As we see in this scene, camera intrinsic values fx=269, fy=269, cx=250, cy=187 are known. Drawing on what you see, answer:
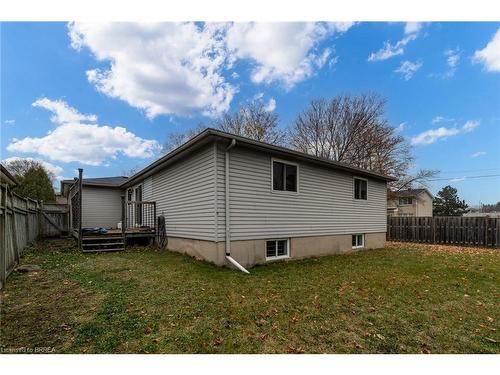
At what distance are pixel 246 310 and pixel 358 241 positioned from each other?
30.0 feet

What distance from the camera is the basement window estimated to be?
27.3ft

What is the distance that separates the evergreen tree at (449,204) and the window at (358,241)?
39529mm

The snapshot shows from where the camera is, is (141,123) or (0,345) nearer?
(0,345)

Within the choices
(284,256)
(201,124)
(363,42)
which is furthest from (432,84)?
(201,124)

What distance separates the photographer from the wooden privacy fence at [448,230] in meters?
13.1

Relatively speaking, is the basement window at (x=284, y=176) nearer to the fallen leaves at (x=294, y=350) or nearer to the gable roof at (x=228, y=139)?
the gable roof at (x=228, y=139)

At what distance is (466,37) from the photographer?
827 centimetres

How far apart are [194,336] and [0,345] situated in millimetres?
2018

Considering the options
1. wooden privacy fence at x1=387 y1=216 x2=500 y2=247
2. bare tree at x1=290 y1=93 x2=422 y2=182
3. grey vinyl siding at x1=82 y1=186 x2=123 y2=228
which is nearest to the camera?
wooden privacy fence at x1=387 y1=216 x2=500 y2=247

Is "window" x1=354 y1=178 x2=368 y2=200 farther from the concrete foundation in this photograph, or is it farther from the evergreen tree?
the evergreen tree

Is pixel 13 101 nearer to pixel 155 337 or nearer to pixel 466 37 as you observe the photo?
pixel 155 337

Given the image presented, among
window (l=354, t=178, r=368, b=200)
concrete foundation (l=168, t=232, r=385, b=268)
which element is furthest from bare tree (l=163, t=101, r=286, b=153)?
concrete foundation (l=168, t=232, r=385, b=268)

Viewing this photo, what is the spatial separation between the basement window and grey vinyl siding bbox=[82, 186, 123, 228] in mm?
12574

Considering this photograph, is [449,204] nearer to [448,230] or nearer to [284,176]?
[448,230]
